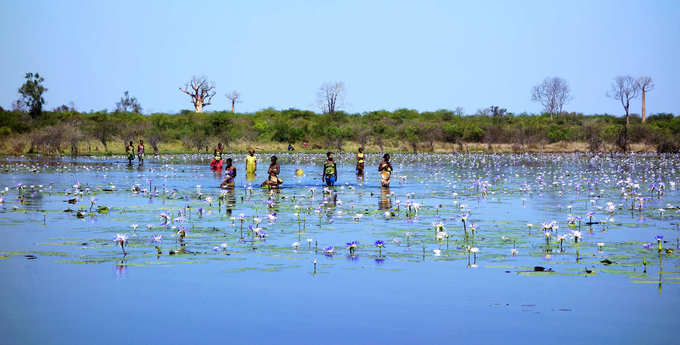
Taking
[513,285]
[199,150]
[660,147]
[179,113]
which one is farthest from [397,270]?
[179,113]

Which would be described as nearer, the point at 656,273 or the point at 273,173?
the point at 656,273

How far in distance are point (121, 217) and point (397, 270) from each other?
8.71 meters

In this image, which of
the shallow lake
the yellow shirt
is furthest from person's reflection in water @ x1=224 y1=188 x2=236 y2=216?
the yellow shirt

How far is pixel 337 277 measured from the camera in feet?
36.5

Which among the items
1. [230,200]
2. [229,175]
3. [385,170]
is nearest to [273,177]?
[229,175]

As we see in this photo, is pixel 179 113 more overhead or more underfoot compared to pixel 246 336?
more overhead

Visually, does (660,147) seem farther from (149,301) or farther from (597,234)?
(149,301)

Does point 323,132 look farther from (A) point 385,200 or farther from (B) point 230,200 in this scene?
(B) point 230,200

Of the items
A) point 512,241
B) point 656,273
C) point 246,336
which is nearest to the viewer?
point 246,336

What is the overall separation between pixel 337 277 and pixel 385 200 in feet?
40.8

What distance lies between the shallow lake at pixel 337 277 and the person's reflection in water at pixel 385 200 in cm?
78

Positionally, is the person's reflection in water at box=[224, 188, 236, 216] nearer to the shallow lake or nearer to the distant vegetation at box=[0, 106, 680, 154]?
the shallow lake

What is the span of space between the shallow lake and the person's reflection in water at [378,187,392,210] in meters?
0.78

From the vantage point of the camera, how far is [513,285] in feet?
35.0
